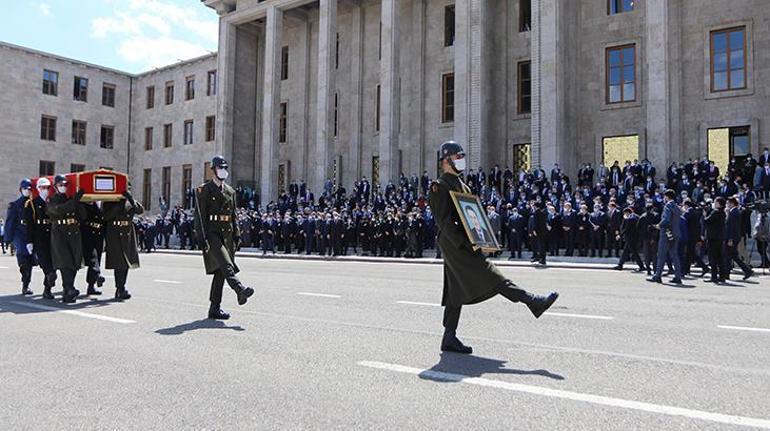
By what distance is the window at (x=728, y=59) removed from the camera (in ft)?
90.1

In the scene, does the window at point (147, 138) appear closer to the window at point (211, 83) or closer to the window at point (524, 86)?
the window at point (211, 83)

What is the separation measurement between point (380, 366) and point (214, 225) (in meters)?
3.63

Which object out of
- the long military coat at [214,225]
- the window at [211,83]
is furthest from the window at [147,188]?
the long military coat at [214,225]

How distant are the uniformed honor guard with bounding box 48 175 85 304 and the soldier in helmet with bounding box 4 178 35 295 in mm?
1186

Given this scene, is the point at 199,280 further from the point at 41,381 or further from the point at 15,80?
the point at 15,80

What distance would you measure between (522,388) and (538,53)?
27.0 meters

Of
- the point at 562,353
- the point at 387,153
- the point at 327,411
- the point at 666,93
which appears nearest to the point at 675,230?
the point at 562,353

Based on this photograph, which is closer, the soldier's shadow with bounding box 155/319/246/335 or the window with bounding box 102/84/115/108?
the soldier's shadow with bounding box 155/319/246/335

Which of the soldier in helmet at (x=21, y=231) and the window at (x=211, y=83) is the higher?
the window at (x=211, y=83)

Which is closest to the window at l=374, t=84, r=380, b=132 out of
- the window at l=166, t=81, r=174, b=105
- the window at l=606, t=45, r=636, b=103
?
the window at l=606, t=45, r=636, b=103

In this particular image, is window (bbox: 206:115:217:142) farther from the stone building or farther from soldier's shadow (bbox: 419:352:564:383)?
soldier's shadow (bbox: 419:352:564:383)

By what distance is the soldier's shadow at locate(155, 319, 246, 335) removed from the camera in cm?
723

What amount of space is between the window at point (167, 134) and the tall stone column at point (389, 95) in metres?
24.2

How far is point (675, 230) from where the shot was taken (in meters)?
14.1
